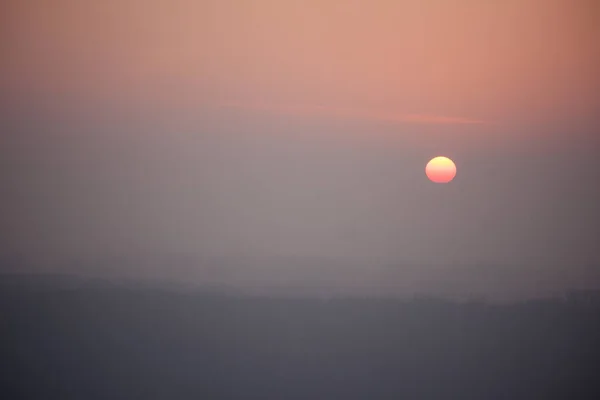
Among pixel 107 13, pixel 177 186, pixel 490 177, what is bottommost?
pixel 177 186

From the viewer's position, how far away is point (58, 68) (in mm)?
1842

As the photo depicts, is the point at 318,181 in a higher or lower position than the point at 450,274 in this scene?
higher

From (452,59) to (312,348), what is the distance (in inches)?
49.0

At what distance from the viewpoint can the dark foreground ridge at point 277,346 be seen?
182 centimetres

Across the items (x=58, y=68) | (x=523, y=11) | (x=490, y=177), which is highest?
(x=523, y=11)

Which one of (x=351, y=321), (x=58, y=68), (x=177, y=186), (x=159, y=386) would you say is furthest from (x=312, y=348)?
(x=58, y=68)

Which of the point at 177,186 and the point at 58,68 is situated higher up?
the point at 58,68

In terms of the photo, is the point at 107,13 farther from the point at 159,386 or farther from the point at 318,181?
the point at 159,386

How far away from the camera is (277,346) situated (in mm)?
1853

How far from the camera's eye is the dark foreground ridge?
5.98 ft

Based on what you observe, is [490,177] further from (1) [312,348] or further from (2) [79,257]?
(2) [79,257]

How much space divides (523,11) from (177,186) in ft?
4.96

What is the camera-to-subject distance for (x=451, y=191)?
1.89 metres

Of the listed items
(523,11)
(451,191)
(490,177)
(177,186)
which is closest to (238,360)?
(177,186)
